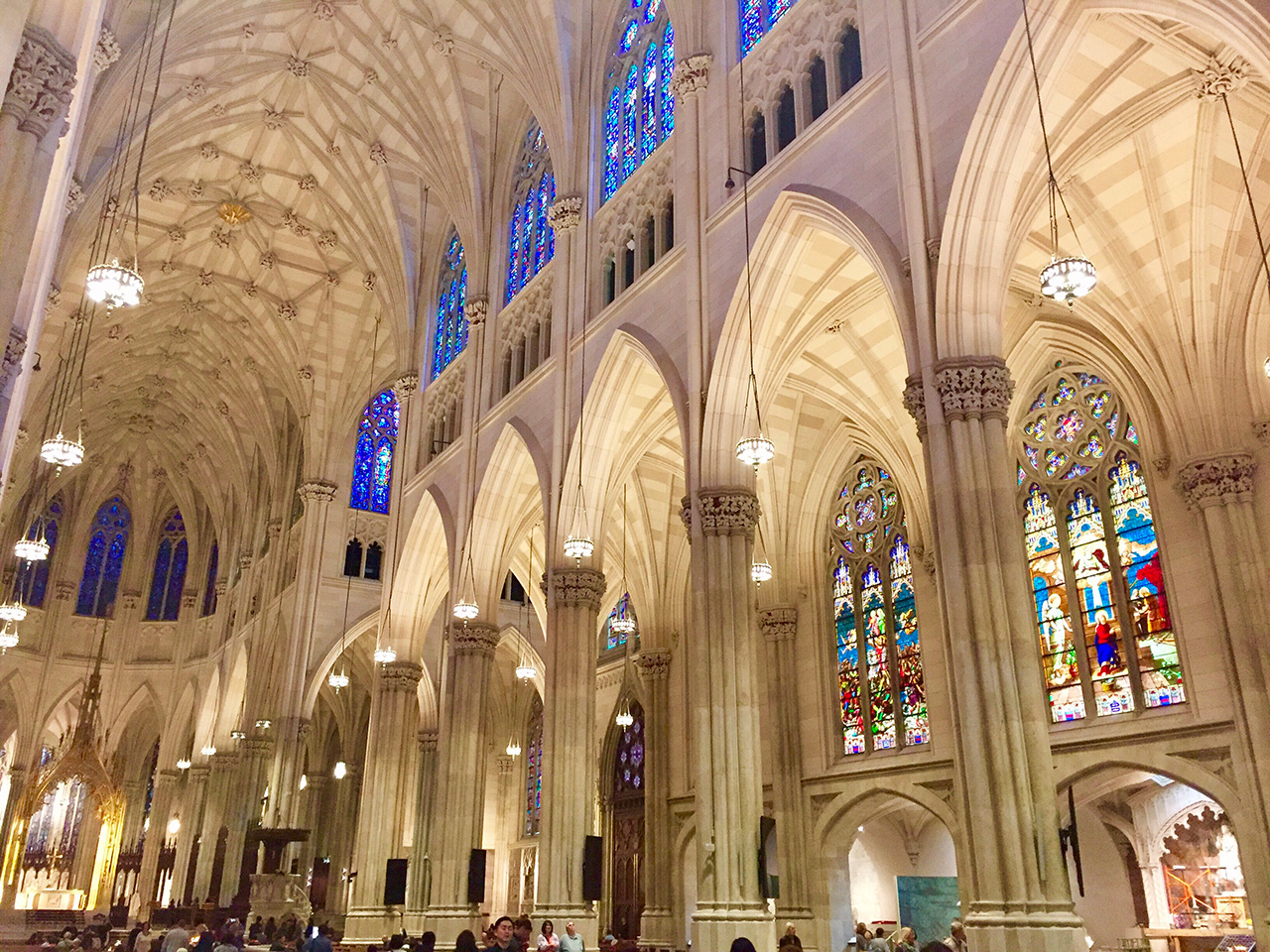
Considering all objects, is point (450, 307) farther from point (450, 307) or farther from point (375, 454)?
point (375, 454)

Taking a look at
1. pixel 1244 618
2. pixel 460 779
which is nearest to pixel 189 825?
pixel 460 779

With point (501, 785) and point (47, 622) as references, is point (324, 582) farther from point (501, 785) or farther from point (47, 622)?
point (47, 622)

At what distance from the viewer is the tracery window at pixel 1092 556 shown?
16.2 metres

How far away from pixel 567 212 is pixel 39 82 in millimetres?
12804

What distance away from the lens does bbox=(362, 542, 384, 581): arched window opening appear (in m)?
32.0

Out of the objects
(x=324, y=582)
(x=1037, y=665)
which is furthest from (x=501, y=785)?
(x=1037, y=665)

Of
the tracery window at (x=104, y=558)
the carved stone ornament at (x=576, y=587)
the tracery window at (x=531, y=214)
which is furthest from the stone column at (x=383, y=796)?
the tracery window at (x=104, y=558)

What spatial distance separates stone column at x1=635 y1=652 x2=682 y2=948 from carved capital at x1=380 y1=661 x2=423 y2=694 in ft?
17.7

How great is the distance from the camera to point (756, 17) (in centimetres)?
1675

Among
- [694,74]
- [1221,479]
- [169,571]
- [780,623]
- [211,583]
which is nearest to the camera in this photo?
[1221,479]

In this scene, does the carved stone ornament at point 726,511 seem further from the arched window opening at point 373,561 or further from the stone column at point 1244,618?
the arched window opening at point 373,561

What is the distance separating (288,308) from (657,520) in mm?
14885

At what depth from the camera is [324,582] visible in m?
30.6

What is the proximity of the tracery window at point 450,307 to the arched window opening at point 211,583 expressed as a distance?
1972cm
